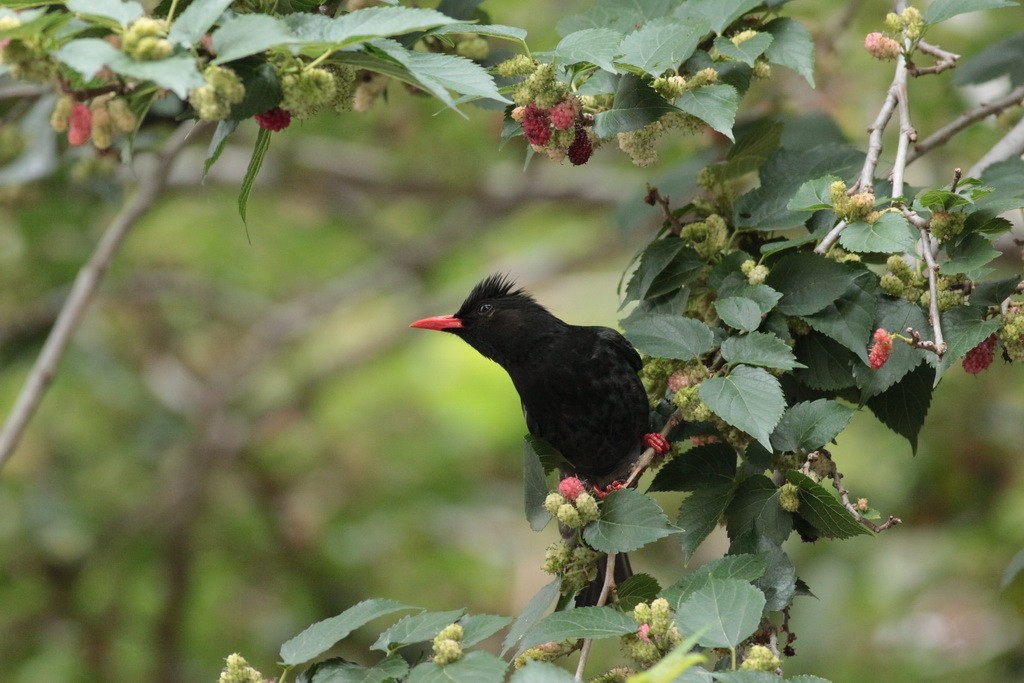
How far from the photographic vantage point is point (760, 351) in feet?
7.61

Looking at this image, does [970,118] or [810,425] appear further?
[970,118]

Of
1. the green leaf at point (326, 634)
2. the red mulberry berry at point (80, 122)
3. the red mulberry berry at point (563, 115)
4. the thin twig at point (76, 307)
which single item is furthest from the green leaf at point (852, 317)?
the thin twig at point (76, 307)

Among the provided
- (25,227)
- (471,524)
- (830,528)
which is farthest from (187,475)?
(830,528)

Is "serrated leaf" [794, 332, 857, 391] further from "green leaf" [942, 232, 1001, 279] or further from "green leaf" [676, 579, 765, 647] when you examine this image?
"green leaf" [676, 579, 765, 647]

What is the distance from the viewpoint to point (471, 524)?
7836mm

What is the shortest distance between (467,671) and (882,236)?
1.16 m

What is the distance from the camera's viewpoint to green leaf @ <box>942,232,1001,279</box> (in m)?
2.19

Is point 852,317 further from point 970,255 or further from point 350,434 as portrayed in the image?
point 350,434

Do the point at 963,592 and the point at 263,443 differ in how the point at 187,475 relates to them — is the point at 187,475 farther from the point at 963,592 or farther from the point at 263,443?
the point at 963,592

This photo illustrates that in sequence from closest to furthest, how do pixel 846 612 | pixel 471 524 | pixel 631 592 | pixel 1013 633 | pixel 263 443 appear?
1. pixel 631 592
2. pixel 1013 633
3. pixel 846 612
4. pixel 263 443
5. pixel 471 524

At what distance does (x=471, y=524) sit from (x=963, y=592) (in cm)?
332

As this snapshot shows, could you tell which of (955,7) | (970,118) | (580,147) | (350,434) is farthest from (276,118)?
(350,434)

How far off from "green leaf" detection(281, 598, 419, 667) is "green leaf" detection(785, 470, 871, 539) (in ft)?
2.69

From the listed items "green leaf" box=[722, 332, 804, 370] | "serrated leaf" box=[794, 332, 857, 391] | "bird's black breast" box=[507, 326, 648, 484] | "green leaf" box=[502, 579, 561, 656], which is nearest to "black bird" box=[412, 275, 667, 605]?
"bird's black breast" box=[507, 326, 648, 484]
